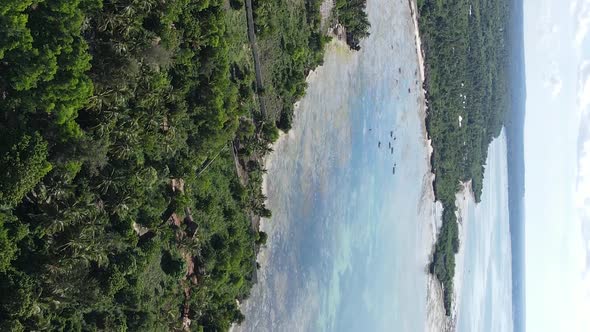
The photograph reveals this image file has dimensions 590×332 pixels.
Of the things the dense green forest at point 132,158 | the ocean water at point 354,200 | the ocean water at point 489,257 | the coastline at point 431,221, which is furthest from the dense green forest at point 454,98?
the dense green forest at point 132,158

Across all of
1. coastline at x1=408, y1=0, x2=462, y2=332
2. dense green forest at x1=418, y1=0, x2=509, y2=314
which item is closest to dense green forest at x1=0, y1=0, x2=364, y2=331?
coastline at x1=408, y1=0, x2=462, y2=332

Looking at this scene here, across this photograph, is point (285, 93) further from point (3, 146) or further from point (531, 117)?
point (531, 117)

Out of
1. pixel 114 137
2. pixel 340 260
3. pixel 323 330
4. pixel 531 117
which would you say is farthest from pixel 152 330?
pixel 531 117

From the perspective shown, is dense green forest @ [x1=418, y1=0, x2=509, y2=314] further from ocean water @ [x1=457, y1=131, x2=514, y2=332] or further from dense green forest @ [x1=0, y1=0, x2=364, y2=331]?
dense green forest @ [x1=0, y1=0, x2=364, y2=331]

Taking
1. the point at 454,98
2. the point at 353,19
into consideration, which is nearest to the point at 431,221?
the point at 454,98

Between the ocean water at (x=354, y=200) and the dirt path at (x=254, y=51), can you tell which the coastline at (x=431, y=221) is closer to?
the ocean water at (x=354, y=200)

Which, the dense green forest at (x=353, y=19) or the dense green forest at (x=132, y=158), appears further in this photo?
the dense green forest at (x=353, y=19)

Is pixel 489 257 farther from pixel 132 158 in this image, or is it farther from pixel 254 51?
pixel 132 158
